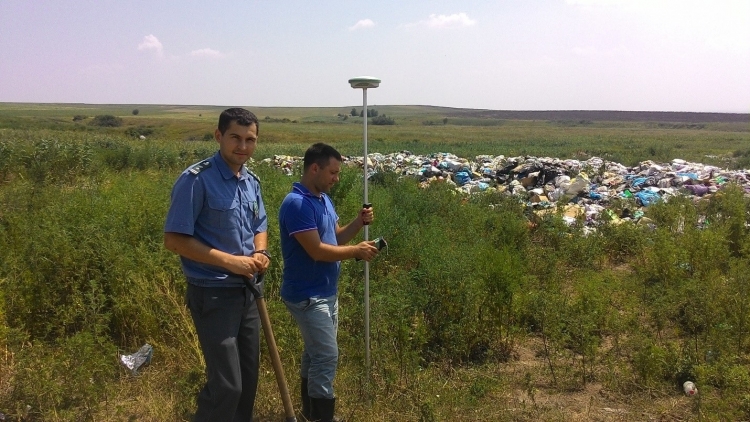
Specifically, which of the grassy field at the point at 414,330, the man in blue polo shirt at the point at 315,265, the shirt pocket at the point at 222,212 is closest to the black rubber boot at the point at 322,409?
the man in blue polo shirt at the point at 315,265

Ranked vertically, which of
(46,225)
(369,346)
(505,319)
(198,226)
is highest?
(198,226)

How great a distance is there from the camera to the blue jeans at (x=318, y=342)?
2.91m

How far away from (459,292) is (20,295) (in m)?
3.45

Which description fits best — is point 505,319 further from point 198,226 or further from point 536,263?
point 198,226

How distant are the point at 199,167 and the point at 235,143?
0.21 meters

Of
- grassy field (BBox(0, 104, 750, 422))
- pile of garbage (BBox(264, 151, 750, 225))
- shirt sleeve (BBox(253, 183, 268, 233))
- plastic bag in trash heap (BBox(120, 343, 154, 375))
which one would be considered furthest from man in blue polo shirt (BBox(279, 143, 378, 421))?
pile of garbage (BBox(264, 151, 750, 225))

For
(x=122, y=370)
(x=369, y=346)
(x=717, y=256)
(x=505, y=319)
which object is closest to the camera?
(x=369, y=346)

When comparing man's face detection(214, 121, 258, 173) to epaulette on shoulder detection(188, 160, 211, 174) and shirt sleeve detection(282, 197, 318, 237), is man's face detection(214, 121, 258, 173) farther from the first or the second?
shirt sleeve detection(282, 197, 318, 237)

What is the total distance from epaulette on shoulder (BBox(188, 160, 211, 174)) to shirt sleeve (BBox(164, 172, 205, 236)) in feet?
0.09

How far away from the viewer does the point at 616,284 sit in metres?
5.47

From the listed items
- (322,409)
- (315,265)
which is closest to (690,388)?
(322,409)

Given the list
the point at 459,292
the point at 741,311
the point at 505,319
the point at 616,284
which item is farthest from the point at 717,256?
the point at 459,292

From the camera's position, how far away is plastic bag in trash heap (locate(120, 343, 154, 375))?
12.4 ft

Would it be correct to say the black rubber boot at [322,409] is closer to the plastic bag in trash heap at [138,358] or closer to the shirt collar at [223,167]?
the shirt collar at [223,167]
